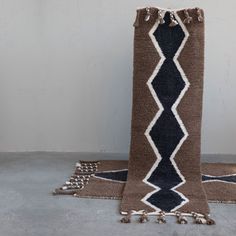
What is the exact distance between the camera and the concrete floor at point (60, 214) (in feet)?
3.99

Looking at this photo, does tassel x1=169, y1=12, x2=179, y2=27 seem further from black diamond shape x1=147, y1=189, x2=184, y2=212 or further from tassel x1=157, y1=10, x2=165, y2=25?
black diamond shape x1=147, y1=189, x2=184, y2=212

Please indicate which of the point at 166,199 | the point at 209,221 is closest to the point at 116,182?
the point at 166,199

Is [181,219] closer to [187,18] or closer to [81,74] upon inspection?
[187,18]

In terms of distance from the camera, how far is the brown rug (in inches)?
60.0

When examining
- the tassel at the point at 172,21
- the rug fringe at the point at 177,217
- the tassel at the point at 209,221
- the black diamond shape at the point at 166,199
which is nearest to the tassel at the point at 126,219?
the rug fringe at the point at 177,217

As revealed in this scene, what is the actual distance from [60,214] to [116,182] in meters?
0.38

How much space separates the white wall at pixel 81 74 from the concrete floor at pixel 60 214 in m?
0.39

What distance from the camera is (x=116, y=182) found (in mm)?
1665

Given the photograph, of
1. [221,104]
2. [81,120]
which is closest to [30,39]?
[81,120]

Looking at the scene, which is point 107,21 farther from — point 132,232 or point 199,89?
point 132,232

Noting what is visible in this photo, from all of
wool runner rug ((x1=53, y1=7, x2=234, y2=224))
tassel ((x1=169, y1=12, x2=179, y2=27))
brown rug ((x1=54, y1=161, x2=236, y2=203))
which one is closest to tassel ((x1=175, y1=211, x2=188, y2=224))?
brown rug ((x1=54, y1=161, x2=236, y2=203))

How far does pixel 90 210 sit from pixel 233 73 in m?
1.12

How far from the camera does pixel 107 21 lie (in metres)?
2.06

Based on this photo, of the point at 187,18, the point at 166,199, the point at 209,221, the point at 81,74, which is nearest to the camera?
the point at 209,221
